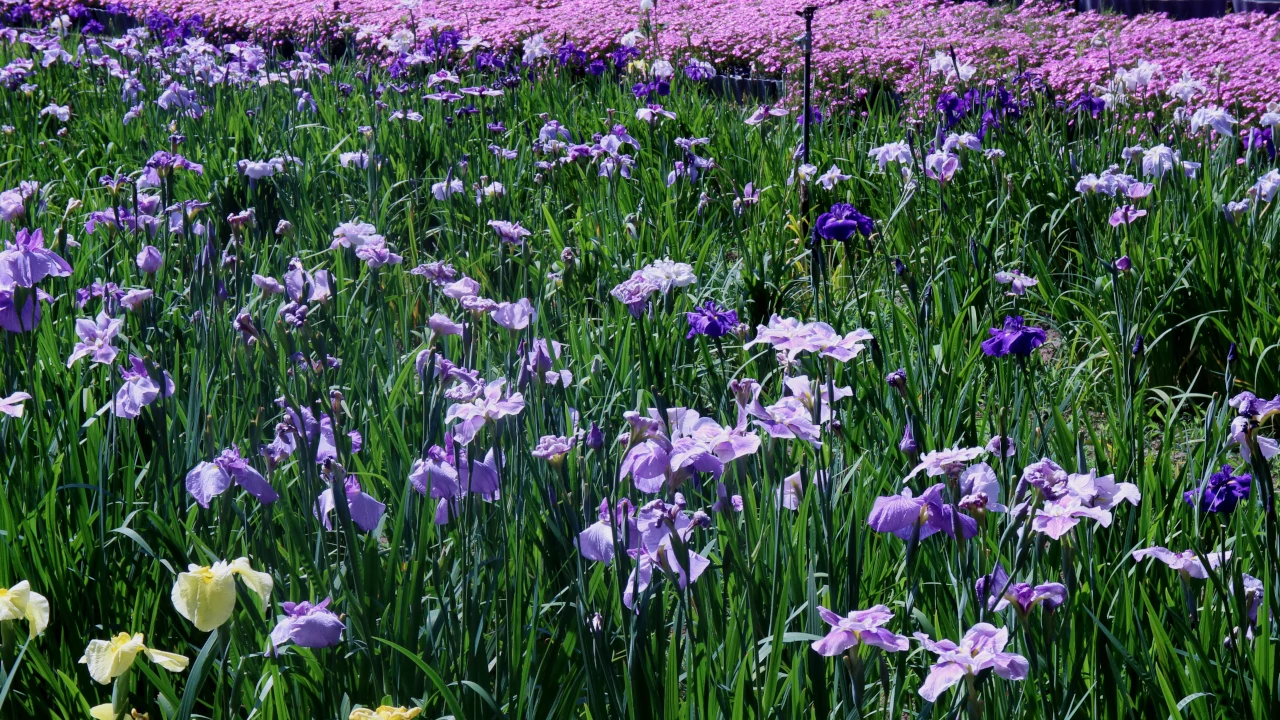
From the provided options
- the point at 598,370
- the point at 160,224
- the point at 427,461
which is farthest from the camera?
the point at 160,224

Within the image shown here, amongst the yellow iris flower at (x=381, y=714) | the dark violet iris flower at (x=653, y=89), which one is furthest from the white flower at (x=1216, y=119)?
the yellow iris flower at (x=381, y=714)

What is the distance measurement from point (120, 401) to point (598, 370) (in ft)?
3.00

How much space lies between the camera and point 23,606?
994 mm

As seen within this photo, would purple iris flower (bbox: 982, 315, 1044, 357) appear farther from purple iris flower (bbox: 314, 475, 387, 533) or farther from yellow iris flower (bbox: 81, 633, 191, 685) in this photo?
yellow iris flower (bbox: 81, 633, 191, 685)

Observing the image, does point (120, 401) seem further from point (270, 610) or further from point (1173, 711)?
point (1173, 711)

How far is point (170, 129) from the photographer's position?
14.3 ft

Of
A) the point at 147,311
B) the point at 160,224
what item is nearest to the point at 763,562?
the point at 147,311

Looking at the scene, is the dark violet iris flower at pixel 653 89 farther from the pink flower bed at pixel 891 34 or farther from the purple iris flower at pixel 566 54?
the pink flower bed at pixel 891 34

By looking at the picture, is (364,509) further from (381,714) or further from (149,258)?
(149,258)

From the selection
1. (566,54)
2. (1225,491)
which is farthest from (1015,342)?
(566,54)

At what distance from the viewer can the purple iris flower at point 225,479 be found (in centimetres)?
128

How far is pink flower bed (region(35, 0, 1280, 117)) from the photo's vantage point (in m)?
5.62

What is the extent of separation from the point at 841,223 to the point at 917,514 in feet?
3.14

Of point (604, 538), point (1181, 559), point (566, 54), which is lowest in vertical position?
point (1181, 559)
